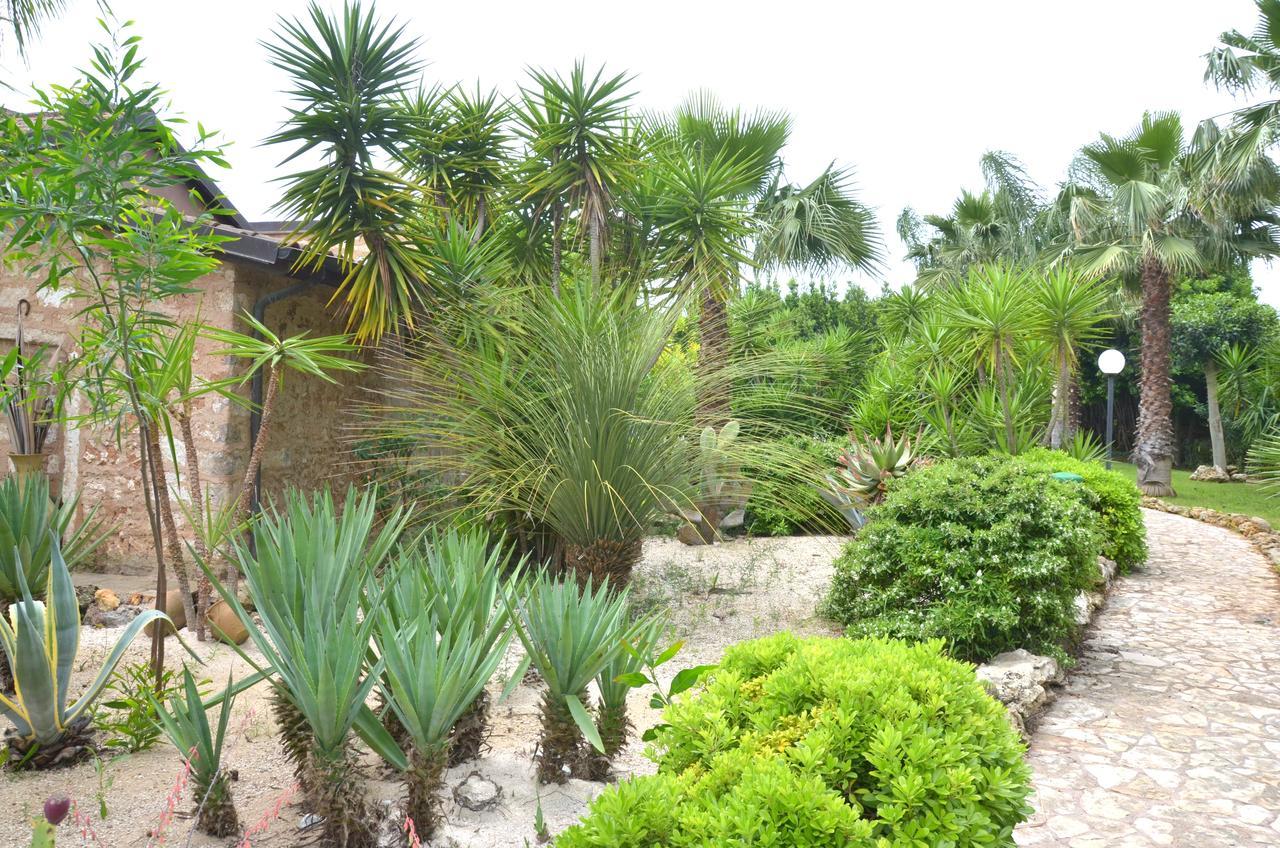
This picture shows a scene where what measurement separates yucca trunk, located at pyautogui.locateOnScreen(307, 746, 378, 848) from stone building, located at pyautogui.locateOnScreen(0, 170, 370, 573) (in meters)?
4.01

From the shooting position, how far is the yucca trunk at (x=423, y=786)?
100 inches

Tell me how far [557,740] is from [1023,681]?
2706 millimetres

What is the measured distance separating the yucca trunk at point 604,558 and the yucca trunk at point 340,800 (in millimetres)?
2492

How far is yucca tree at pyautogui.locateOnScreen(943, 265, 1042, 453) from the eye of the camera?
9523mm

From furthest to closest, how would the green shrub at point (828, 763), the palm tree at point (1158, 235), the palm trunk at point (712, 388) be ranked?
the palm tree at point (1158, 235)
the palm trunk at point (712, 388)
the green shrub at point (828, 763)

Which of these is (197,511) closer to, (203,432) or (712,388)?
(203,432)

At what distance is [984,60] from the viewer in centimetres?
1107

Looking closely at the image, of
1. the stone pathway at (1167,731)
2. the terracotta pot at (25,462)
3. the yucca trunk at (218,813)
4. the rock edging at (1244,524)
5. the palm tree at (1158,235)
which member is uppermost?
the palm tree at (1158,235)

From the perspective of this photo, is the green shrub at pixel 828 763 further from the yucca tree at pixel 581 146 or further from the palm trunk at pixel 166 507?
the yucca tree at pixel 581 146

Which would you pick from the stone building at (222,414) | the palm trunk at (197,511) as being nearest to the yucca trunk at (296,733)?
the palm trunk at (197,511)

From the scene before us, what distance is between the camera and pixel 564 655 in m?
3.00

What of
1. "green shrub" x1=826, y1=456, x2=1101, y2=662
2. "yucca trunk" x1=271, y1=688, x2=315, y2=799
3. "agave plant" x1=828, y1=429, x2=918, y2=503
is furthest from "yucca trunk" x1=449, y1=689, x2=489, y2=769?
"agave plant" x1=828, y1=429, x2=918, y2=503

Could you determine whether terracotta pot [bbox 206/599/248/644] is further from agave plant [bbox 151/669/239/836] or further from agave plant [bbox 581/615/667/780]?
agave plant [bbox 581/615/667/780]

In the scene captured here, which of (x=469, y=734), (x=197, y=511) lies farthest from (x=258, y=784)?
(x=197, y=511)
